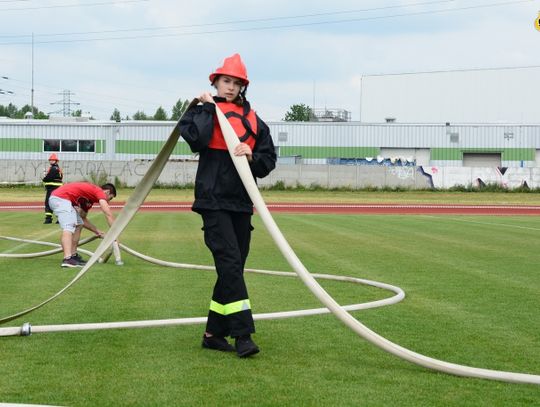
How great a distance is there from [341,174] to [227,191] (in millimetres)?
43236

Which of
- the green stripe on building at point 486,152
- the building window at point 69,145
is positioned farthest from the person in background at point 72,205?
the building window at point 69,145

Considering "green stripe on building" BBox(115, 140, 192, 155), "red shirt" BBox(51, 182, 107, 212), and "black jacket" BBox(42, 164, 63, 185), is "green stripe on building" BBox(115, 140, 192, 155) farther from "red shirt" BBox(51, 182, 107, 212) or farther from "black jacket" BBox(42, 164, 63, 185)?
"red shirt" BBox(51, 182, 107, 212)

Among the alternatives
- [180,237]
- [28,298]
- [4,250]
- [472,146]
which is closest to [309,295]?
[28,298]

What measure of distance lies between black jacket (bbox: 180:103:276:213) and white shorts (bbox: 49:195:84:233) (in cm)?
627

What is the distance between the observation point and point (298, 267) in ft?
19.2

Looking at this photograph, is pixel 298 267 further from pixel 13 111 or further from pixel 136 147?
pixel 13 111

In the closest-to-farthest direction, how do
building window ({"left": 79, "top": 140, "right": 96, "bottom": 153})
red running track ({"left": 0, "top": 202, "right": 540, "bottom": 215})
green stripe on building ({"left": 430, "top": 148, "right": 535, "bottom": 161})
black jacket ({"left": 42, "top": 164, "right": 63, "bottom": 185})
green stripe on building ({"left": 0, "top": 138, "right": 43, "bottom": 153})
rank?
1. black jacket ({"left": 42, "top": 164, "right": 63, "bottom": 185})
2. red running track ({"left": 0, "top": 202, "right": 540, "bottom": 215})
3. green stripe on building ({"left": 430, "top": 148, "right": 535, "bottom": 161})
4. green stripe on building ({"left": 0, "top": 138, "right": 43, "bottom": 153})
5. building window ({"left": 79, "top": 140, "right": 96, "bottom": 153})

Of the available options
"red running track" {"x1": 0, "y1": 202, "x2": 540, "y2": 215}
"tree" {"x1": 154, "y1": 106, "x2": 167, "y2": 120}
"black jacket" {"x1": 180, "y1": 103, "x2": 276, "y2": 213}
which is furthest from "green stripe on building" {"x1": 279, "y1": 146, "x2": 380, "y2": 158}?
"tree" {"x1": 154, "y1": 106, "x2": 167, "y2": 120}

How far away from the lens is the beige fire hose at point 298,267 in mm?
5383

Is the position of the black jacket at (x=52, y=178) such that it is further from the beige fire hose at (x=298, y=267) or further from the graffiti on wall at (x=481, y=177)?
the graffiti on wall at (x=481, y=177)

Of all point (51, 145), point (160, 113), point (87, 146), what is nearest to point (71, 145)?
point (87, 146)

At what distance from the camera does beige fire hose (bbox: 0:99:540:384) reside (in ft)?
17.7

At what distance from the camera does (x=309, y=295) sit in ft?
30.2

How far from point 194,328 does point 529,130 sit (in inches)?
2138
